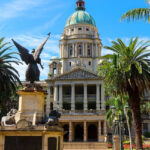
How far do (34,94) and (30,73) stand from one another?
5.49 feet

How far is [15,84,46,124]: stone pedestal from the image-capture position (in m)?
18.9

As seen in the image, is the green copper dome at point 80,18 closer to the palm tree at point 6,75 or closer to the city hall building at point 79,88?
the city hall building at point 79,88

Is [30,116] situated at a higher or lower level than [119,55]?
lower

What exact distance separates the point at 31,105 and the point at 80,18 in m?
78.2

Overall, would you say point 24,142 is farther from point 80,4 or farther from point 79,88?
point 80,4

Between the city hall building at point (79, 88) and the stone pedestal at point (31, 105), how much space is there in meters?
34.2

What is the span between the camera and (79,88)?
76375 millimetres

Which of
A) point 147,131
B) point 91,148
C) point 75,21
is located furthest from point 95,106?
point 75,21

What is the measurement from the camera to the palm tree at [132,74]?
28.8 metres

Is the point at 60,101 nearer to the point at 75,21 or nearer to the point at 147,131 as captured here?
the point at 147,131

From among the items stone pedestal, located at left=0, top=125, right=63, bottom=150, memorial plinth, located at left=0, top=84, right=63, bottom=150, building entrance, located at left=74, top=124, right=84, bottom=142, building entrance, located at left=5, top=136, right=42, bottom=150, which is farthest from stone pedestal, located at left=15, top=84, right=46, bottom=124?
building entrance, located at left=74, top=124, right=84, bottom=142

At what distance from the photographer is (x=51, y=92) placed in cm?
7525

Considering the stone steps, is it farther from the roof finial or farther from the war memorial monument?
the roof finial

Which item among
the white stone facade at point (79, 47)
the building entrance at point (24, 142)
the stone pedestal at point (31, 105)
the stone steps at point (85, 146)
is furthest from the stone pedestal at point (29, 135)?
the white stone facade at point (79, 47)
